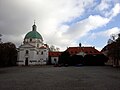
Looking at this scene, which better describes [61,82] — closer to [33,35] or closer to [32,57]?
[32,57]

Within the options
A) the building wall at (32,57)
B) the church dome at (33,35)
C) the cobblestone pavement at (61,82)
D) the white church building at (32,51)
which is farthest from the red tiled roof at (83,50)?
the cobblestone pavement at (61,82)

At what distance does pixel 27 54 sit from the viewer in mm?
97500

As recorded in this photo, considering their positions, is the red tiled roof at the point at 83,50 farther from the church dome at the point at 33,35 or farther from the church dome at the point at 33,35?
the church dome at the point at 33,35

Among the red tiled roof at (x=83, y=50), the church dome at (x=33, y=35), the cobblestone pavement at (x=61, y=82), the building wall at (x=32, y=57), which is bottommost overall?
the cobblestone pavement at (x=61, y=82)

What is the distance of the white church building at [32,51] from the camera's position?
96994 millimetres

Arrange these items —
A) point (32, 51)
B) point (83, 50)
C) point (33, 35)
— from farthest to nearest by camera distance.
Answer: point (83, 50), point (33, 35), point (32, 51)

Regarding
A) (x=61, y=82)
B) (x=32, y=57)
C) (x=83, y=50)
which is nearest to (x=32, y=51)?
(x=32, y=57)

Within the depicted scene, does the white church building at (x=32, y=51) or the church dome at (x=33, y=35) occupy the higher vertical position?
the church dome at (x=33, y=35)

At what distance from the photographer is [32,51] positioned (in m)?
97.6

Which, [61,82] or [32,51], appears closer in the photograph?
[61,82]

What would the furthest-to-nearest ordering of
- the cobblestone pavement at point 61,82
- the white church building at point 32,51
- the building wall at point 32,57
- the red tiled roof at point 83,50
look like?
the red tiled roof at point 83,50, the white church building at point 32,51, the building wall at point 32,57, the cobblestone pavement at point 61,82

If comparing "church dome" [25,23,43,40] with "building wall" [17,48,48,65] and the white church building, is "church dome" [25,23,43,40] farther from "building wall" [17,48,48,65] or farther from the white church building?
"building wall" [17,48,48,65]

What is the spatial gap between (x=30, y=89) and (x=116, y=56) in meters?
44.3

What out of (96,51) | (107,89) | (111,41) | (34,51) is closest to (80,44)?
(96,51)
